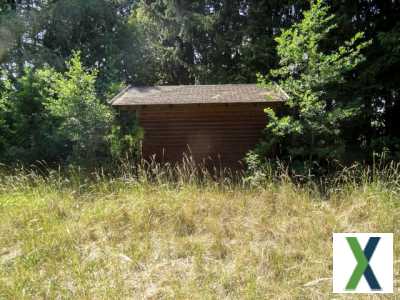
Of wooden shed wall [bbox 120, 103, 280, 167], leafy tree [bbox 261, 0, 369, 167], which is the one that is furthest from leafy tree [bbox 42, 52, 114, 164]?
leafy tree [bbox 261, 0, 369, 167]

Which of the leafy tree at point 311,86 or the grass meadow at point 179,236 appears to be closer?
the grass meadow at point 179,236

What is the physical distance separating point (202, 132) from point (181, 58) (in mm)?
5928

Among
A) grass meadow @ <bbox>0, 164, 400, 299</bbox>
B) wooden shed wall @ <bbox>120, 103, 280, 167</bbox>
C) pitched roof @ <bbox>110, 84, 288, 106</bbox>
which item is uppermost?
pitched roof @ <bbox>110, 84, 288, 106</bbox>

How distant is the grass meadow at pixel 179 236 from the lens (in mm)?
2383

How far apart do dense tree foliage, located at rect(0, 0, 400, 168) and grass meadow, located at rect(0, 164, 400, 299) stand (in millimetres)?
1913

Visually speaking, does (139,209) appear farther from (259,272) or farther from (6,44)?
(6,44)

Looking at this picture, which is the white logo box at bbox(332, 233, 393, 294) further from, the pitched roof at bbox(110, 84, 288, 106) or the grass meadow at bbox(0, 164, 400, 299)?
the pitched roof at bbox(110, 84, 288, 106)

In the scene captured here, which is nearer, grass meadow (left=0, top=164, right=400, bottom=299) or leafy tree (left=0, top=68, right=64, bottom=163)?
grass meadow (left=0, top=164, right=400, bottom=299)

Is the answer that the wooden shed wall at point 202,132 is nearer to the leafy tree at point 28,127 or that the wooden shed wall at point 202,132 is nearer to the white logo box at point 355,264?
the leafy tree at point 28,127

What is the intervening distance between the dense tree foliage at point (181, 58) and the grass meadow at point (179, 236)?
1913 mm

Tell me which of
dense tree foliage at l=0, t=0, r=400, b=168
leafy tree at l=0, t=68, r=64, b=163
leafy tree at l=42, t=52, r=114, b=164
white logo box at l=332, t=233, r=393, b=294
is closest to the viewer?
white logo box at l=332, t=233, r=393, b=294

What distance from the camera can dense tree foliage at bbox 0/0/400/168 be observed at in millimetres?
6346

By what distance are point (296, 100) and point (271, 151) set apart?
121 centimetres

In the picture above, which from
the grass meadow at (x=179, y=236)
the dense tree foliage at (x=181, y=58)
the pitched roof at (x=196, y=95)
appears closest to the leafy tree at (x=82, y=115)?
the dense tree foliage at (x=181, y=58)
